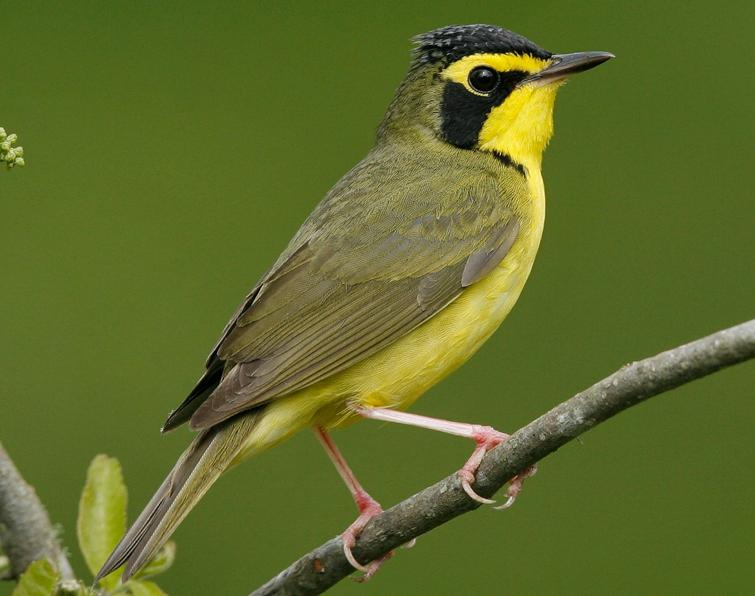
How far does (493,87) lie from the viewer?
585 cm

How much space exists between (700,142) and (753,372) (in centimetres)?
135

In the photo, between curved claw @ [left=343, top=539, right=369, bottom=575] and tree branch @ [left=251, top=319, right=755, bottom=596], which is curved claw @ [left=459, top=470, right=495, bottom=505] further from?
curved claw @ [left=343, top=539, right=369, bottom=575]

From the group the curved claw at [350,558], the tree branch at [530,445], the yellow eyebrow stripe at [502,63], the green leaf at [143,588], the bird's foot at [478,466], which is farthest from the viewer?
the yellow eyebrow stripe at [502,63]

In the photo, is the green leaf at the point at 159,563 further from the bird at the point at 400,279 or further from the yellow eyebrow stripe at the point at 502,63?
the yellow eyebrow stripe at the point at 502,63

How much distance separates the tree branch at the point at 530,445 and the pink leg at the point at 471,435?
0.04 m

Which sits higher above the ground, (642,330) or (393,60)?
(393,60)

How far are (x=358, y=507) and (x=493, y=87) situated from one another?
5.79 feet

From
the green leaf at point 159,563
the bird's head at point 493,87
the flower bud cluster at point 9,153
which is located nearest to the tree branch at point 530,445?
the green leaf at point 159,563

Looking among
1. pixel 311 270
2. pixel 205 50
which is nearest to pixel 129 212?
pixel 205 50

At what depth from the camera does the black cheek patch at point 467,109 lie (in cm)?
584

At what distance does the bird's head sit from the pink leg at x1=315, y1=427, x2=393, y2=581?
1.35 meters

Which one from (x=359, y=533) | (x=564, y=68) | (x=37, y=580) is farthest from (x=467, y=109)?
(x=37, y=580)

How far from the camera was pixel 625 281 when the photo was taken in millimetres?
7727

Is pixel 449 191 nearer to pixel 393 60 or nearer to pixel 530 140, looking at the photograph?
pixel 530 140
